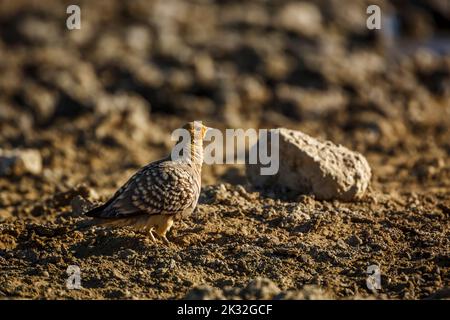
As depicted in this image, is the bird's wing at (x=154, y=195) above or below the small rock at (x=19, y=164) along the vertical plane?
below

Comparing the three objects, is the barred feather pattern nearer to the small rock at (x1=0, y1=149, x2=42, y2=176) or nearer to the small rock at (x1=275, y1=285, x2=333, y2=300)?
the small rock at (x1=275, y1=285, x2=333, y2=300)

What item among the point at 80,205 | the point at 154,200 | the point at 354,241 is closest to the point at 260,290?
the point at 154,200

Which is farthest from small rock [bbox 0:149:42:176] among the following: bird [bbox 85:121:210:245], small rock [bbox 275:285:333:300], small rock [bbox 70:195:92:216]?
small rock [bbox 275:285:333:300]

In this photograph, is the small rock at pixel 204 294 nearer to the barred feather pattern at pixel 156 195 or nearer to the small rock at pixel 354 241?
the barred feather pattern at pixel 156 195

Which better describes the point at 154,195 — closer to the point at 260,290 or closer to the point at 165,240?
the point at 165,240

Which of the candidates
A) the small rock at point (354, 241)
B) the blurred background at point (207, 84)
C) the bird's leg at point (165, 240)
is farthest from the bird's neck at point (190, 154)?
the blurred background at point (207, 84)

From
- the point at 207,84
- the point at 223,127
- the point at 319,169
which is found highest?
the point at 207,84
